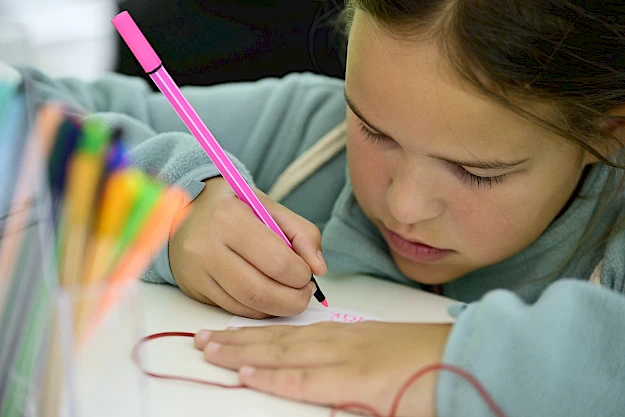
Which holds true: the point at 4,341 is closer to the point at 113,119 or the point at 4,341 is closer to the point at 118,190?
the point at 118,190

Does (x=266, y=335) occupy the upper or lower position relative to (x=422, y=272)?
upper

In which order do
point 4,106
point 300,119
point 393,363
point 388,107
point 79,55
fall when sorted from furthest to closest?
point 79,55 < point 300,119 < point 388,107 < point 393,363 < point 4,106

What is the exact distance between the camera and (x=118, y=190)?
29cm

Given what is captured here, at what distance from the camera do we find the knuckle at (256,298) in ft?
1.59

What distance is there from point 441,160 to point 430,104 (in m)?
0.05

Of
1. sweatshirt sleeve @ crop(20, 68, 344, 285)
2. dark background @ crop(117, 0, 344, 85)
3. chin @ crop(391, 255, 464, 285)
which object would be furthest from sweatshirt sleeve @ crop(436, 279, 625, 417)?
dark background @ crop(117, 0, 344, 85)

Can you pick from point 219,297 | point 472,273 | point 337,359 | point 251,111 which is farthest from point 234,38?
point 337,359

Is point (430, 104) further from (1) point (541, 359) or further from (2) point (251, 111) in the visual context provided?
(2) point (251, 111)

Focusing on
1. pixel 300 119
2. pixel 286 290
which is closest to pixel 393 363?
pixel 286 290

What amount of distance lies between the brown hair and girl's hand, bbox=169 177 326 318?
6.6 inches

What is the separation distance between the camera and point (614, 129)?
0.57 meters

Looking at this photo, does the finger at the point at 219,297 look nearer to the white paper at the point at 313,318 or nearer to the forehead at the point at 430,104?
the white paper at the point at 313,318

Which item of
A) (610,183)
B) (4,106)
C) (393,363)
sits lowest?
(610,183)

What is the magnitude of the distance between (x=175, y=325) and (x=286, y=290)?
0.08m
